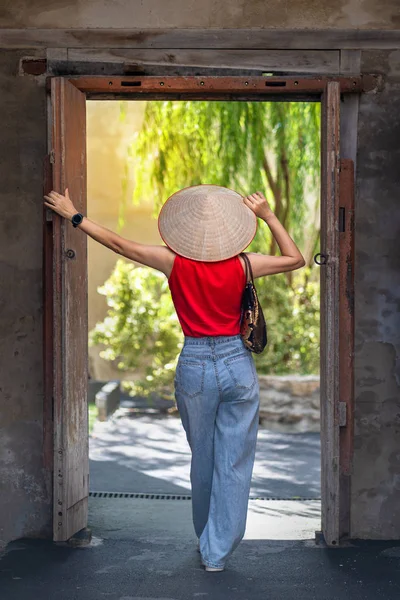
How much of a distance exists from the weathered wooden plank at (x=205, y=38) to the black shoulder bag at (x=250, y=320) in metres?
1.37

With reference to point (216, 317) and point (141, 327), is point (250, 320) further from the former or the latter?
point (141, 327)

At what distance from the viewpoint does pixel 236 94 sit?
6000mm

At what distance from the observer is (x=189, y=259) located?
5203 millimetres

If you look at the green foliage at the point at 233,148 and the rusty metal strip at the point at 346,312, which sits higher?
the green foliage at the point at 233,148

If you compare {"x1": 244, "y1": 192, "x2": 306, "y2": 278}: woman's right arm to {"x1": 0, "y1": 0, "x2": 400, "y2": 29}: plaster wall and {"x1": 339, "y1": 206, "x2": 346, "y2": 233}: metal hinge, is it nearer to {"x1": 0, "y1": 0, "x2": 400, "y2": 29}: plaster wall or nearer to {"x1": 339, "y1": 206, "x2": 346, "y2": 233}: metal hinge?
{"x1": 339, "y1": 206, "x2": 346, "y2": 233}: metal hinge

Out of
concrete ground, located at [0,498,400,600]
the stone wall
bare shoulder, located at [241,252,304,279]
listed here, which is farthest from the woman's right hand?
the stone wall

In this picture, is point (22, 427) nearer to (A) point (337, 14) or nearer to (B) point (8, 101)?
(B) point (8, 101)

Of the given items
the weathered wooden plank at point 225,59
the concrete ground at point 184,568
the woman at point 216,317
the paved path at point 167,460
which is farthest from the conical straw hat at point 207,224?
the paved path at point 167,460

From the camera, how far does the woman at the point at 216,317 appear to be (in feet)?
17.1

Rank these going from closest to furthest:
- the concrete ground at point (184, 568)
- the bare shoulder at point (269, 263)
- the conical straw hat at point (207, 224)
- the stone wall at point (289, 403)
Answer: the concrete ground at point (184, 568) < the conical straw hat at point (207, 224) < the bare shoulder at point (269, 263) < the stone wall at point (289, 403)

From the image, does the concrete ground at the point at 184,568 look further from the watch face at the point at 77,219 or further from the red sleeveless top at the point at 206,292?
the watch face at the point at 77,219

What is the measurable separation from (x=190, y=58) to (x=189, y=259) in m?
1.36

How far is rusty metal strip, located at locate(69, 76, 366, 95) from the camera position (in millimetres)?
5855

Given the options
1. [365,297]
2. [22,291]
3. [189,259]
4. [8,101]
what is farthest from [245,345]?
[8,101]
